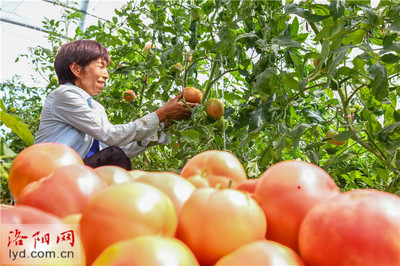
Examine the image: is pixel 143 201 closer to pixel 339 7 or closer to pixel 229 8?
pixel 339 7

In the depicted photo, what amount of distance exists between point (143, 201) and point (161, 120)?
1.42 m

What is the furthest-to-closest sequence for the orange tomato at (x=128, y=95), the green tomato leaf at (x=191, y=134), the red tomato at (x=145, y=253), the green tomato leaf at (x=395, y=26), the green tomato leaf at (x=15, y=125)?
the orange tomato at (x=128, y=95) < the green tomato leaf at (x=191, y=134) < the green tomato leaf at (x=395, y=26) < the green tomato leaf at (x=15, y=125) < the red tomato at (x=145, y=253)

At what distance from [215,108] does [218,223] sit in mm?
1158

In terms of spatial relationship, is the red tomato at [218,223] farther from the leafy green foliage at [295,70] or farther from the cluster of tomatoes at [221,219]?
the leafy green foliage at [295,70]

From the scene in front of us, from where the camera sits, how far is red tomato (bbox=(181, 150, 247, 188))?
56 cm

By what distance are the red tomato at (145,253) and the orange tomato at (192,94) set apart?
1.35m

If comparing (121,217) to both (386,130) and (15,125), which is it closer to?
(15,125)

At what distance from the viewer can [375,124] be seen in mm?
1334

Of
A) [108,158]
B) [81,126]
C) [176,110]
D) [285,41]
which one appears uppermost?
[285,41]

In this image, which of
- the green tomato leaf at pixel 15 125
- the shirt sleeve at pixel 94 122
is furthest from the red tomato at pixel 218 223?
the shirt sleeve at pixel 94 122

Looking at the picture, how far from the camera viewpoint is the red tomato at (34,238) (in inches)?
13.3

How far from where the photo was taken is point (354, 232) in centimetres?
35

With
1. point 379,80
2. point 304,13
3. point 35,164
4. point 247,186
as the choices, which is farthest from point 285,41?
point 35,164

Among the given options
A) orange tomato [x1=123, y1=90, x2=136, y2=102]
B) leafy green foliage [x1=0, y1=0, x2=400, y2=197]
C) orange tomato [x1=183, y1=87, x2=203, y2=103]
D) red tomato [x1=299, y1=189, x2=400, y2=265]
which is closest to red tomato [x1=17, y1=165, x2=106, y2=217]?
red tomato [x1=299, y1=189, x2=400, y2=265]
